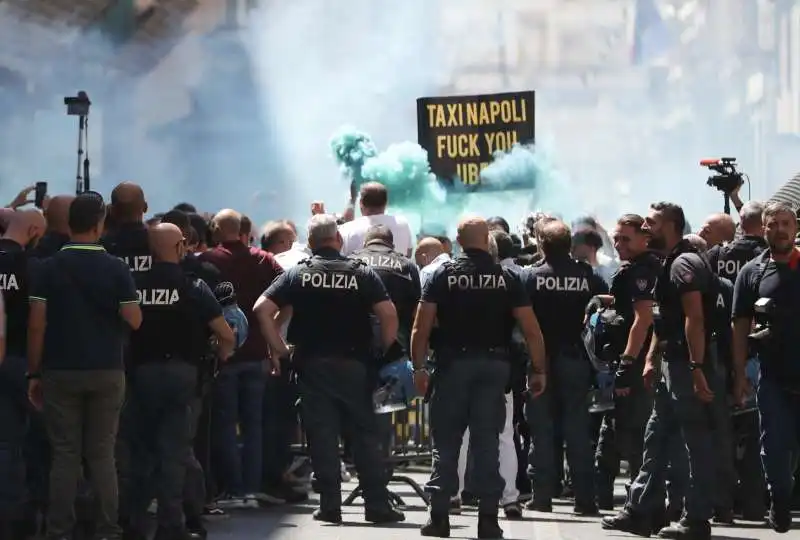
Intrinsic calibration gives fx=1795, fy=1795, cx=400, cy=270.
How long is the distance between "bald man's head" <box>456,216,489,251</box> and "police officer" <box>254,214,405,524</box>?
24.2 inches

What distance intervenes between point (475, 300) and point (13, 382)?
2574 millimetres

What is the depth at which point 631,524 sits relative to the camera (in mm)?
10109

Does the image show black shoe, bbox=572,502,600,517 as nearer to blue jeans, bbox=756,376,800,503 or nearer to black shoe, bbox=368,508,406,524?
black shoe, bbox=368,508,406,524

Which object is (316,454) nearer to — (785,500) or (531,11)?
(785,500)

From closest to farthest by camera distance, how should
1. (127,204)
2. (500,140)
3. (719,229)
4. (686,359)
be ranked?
1. (686,359)
2. (127,204)
3. (719,229)
4. (500,140)

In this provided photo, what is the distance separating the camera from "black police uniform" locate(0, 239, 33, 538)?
30.2ft

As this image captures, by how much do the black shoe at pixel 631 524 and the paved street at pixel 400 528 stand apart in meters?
0.08

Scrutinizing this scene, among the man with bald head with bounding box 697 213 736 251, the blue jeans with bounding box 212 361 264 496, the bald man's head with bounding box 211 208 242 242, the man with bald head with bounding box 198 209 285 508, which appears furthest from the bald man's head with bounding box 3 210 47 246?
the man with bald head with bounding box 697 213 736 251

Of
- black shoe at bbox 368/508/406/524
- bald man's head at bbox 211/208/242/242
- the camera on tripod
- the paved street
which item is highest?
bald man's head at bbox 211/208/242/242

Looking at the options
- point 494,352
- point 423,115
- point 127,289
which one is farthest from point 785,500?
point 423,115

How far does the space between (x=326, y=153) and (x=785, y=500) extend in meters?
16.0

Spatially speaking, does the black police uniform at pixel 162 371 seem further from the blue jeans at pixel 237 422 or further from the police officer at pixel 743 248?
the police officer at pixel 743 248

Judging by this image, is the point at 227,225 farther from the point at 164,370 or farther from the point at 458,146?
the point at 458,146

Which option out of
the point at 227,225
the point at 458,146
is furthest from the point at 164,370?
the point at 458,146
